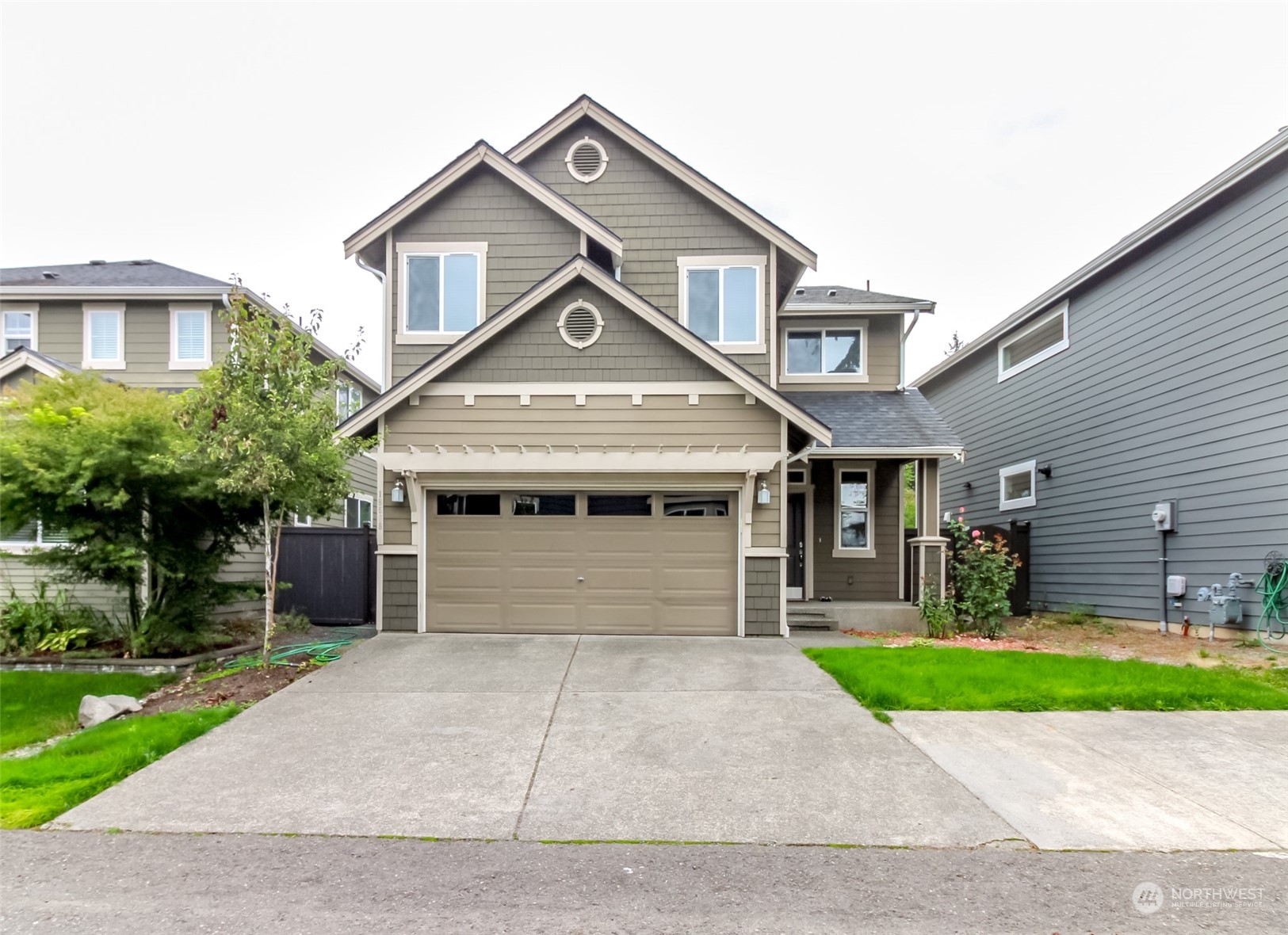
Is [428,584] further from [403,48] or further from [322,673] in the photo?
[403,48]

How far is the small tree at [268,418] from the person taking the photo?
8.23 m

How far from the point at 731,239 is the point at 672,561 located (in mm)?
5603

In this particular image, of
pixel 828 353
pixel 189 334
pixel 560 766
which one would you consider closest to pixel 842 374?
pixel 828 353

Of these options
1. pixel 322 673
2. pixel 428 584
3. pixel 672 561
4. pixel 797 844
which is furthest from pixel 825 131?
pixel 797 844

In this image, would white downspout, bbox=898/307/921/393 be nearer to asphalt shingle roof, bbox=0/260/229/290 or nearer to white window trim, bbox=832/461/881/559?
white window trim, bbox=832/461/881/559

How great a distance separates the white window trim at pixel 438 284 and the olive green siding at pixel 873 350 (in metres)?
5.87

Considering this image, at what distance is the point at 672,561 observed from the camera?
415 inches

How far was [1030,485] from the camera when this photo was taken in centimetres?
1620

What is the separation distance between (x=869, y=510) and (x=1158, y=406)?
16.2 ft

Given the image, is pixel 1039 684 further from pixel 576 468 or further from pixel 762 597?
pixel 576 468

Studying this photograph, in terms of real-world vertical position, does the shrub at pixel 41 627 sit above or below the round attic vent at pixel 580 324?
below

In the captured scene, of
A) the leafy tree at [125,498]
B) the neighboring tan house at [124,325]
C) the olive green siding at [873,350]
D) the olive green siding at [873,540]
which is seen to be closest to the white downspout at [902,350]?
the olive green siding at [873,350]

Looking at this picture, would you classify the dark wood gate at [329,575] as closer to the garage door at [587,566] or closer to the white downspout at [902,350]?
the garage door at [587,566]

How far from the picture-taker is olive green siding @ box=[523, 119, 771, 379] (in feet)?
40.8
